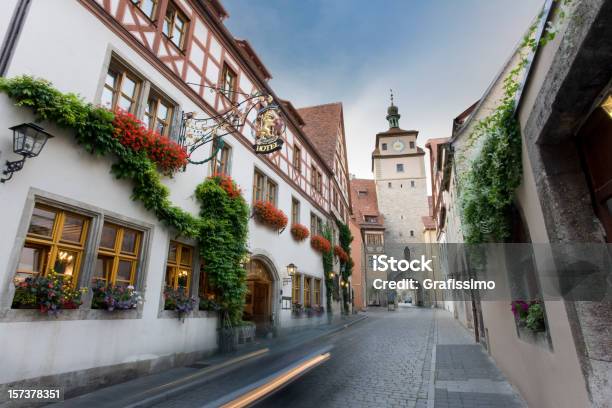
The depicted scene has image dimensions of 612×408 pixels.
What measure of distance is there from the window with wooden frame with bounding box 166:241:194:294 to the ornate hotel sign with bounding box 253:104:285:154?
314 cm

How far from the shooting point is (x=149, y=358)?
6.55 metres

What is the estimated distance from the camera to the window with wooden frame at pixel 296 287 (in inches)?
559

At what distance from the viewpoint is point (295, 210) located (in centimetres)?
1552

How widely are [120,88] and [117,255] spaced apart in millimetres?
3380

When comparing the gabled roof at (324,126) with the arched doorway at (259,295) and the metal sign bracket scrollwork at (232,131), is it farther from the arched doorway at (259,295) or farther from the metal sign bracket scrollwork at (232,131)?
the metal sign bracket scrollwork at (232,131)

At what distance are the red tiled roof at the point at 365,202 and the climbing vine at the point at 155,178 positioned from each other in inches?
1248

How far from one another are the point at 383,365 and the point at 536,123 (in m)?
6.42

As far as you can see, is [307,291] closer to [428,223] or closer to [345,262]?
[345,262]

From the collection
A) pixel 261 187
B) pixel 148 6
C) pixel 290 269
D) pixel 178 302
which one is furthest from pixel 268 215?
pixel 148 6

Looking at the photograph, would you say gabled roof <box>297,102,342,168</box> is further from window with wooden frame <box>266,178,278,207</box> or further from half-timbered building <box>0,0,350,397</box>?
half-timbered building <box>0,0,350,397</box>

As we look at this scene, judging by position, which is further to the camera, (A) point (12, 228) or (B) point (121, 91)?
(B) point (121, 91)

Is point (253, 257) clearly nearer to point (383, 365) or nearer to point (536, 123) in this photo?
point (383, 365)

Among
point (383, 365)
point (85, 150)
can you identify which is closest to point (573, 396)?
point (383, 365)

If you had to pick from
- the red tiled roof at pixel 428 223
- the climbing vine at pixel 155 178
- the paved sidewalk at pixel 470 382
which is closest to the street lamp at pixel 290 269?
the climbing vine at pixel 155 178
